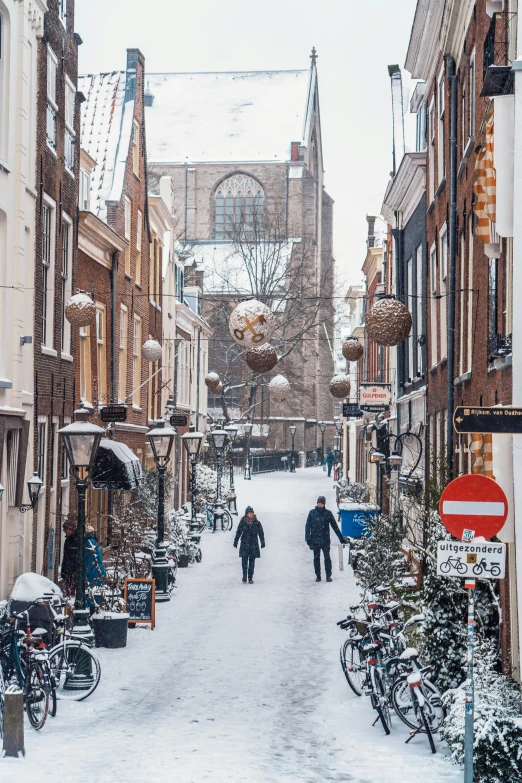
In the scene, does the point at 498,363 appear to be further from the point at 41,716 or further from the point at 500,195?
the point at 41,716

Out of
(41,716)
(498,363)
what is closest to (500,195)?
(498,363)

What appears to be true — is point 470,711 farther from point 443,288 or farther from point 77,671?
point 443,288

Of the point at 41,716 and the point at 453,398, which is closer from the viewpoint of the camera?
the point at 41,716

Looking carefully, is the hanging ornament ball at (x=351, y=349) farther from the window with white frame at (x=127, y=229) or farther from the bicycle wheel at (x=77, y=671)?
the bicycle wheel at (x=77, y=671)

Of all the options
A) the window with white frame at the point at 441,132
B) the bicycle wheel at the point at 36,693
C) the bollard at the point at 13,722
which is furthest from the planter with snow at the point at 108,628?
the window with white frame at the point at 441,132

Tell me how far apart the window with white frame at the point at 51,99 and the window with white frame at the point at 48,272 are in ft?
3.85


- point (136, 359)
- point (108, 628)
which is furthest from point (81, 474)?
point (136, 359)

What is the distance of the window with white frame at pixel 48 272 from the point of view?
18.9 metres

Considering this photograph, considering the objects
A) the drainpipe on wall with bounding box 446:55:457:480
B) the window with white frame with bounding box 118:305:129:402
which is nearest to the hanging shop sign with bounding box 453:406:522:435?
the drainpipe on wall with bounding box 446:55:457:480

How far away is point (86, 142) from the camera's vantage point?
92.2 ft

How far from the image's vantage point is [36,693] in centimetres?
1057

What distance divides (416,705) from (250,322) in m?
7.39

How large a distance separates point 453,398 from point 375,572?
2977mm

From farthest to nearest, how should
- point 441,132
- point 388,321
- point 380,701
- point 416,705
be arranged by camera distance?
point 441,132 → point 388,321 → point 380,701 → point 416,705
